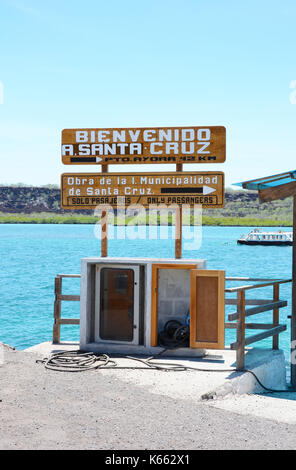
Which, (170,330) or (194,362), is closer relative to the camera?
(194,362)

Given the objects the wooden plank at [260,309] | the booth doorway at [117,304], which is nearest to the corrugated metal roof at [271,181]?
the wooden plank at [260,309]

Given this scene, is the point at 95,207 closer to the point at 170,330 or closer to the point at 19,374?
the point at 170,330

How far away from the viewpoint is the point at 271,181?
1034cm

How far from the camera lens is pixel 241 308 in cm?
922

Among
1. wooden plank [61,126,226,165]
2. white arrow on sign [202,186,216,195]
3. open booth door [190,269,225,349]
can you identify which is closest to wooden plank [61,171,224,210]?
white arrow on sign [202,186,216,195]

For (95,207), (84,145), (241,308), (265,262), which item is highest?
(84,145)

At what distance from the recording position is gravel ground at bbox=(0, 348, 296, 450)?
19.7ft

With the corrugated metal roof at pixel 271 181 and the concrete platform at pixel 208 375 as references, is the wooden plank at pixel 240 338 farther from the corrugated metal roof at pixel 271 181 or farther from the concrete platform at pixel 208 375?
the corrugated metal roof at pixel 271 181

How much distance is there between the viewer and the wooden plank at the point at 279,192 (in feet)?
34.4

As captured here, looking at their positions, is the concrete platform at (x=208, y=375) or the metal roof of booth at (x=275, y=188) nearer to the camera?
the concrete platform at (x=208, y=375)

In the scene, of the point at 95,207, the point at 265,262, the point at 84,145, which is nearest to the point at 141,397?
the point at 95,207

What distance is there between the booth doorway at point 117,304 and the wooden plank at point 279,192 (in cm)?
259

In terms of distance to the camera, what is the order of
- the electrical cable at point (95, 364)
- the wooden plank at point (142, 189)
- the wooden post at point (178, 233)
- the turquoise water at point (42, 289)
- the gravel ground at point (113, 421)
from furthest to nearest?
1. the turquoise water at point (42, 289)
2. the wooden plank at point (142, 189)
3. the wooden post at point (178, 233)
4. the electrical cable at point (95, 364)
5. the gravel ground at point (113, 421)
